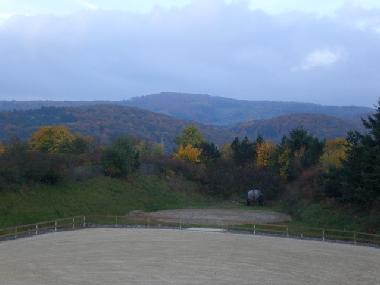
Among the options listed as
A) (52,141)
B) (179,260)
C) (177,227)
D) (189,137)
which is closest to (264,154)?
(189,137)

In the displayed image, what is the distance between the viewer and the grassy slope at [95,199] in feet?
158

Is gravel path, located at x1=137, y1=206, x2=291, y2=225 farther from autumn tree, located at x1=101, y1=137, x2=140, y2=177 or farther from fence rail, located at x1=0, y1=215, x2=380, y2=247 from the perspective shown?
autumn tree, located at x1=101, y1=137, x2=140, y2=177

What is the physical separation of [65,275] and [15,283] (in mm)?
2487

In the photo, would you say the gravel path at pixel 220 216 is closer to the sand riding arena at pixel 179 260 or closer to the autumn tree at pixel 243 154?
the sand riding arena at pixel 179 260

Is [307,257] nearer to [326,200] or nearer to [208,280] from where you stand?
[208,280]

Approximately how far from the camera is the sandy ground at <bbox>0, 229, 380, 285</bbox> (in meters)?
24.8

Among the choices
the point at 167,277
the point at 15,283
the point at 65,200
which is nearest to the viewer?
the point at 15,283

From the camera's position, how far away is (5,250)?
3325 cm

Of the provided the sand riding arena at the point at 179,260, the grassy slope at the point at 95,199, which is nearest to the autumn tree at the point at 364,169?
the sand riding arena at the point at 179,260

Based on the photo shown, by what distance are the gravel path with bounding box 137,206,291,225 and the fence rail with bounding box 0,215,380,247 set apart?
89.2 inches

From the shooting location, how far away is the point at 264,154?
86500 millimetres

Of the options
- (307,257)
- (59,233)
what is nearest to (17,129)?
(59,233)

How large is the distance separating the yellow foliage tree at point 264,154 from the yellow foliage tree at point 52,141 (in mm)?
25096

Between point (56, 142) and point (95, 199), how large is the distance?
31.2 m
